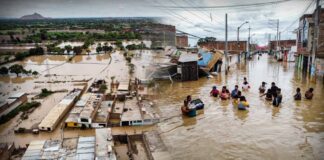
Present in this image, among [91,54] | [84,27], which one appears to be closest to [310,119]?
[91,54]

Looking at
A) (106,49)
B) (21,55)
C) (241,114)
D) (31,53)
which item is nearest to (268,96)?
(241,114)

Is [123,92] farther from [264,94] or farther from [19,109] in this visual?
[264,94]

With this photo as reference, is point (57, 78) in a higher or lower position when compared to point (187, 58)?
lower

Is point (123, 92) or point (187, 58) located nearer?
point (123, 92)

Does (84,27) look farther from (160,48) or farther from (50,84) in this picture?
(160,48)

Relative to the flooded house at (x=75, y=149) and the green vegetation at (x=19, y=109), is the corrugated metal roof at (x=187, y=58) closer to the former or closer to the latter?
the green vegetation at (x=19, y=109)

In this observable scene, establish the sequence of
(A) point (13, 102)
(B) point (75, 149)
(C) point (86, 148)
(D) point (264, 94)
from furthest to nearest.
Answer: (A) point (13, 102) < (D) point (264, 94) < (B) point (75, 149) < (C) point (86, 148)

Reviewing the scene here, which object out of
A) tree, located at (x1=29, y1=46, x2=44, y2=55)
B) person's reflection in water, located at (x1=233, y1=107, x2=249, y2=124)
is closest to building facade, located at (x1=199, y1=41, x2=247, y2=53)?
tree, located at (x1=29, y1=46, x2=44, y2=55)

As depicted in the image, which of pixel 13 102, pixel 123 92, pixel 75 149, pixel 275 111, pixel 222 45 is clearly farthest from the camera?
pixel 222 45

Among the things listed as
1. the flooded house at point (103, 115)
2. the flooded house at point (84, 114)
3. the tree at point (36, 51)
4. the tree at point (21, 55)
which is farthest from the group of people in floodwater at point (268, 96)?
the tree at point (36, 51)
